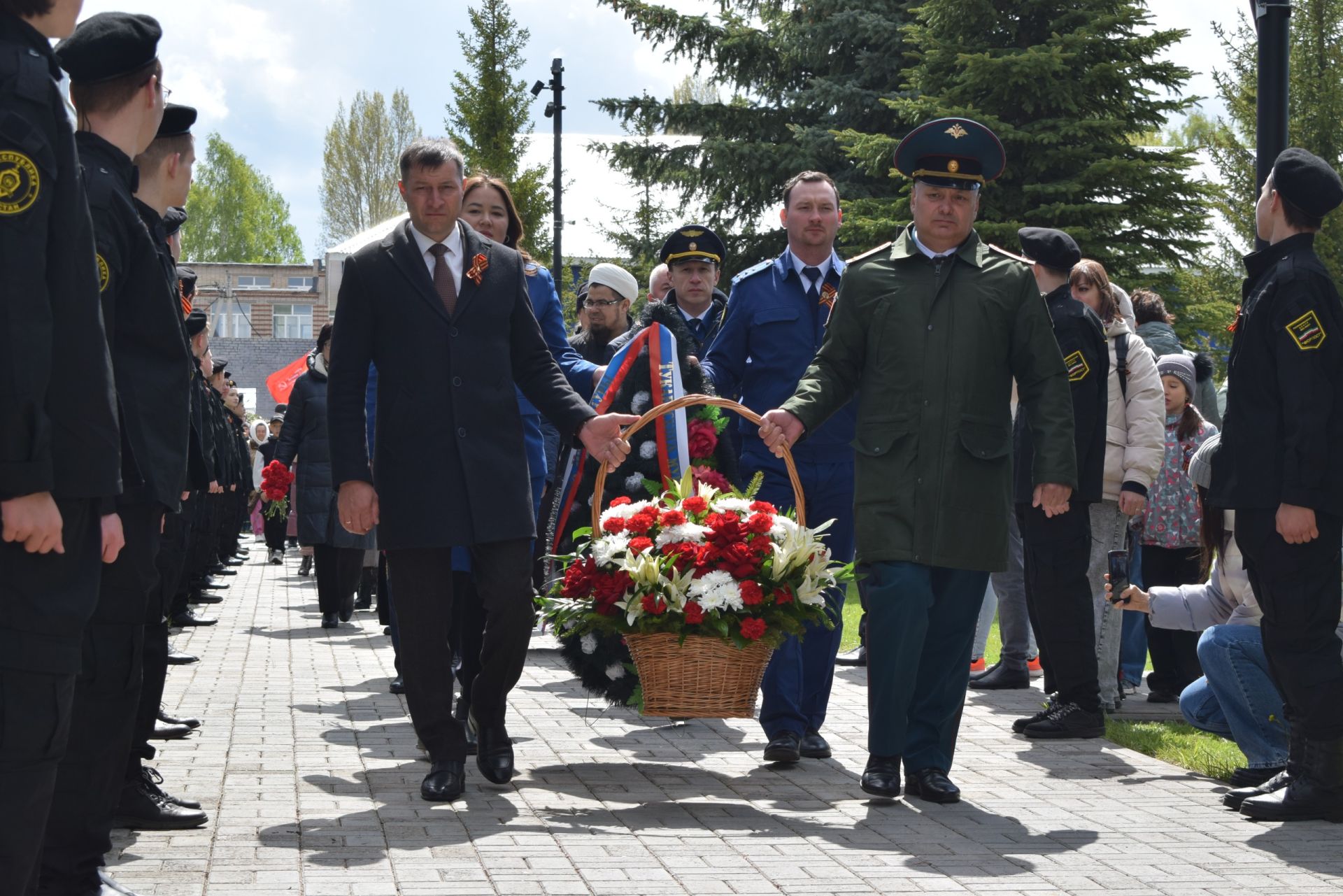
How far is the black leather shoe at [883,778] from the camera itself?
6418mm

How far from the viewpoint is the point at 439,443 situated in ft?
21.2

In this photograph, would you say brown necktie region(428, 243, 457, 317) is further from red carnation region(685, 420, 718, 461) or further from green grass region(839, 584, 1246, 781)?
green grass region(839, 584, 1246, 781)

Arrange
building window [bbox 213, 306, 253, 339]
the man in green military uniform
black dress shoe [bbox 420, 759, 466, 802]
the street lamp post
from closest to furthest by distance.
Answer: black dress shoe [bbox 420, 759, 466, 802] → the man in green military uniform → the street lamp post → building window [bbox 213, 306, 253, 339]

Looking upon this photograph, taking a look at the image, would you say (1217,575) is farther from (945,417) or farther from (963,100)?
(963,100)

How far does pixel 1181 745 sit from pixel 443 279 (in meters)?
4.09

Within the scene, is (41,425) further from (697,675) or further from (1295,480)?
(1295,480)

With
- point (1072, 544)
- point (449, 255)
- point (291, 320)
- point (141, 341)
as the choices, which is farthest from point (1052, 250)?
point (291, 320)

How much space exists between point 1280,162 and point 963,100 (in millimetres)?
20927

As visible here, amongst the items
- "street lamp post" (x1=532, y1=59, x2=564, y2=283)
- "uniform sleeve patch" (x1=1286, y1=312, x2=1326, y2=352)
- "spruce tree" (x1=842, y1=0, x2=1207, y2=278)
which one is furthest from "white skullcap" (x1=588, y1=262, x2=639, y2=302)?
"street lamp post" (x1=532, y1=59, x2=564, y2=283)

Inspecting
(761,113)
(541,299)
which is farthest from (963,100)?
(541,299)

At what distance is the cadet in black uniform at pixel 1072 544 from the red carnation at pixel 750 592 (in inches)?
94.5

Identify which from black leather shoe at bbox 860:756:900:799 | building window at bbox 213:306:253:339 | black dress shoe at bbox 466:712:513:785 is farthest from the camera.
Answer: building window at bbox 213:306:253:339

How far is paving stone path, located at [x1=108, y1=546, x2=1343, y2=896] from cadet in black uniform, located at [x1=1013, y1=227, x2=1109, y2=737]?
0.81 ft

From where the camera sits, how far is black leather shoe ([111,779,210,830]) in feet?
18.7
